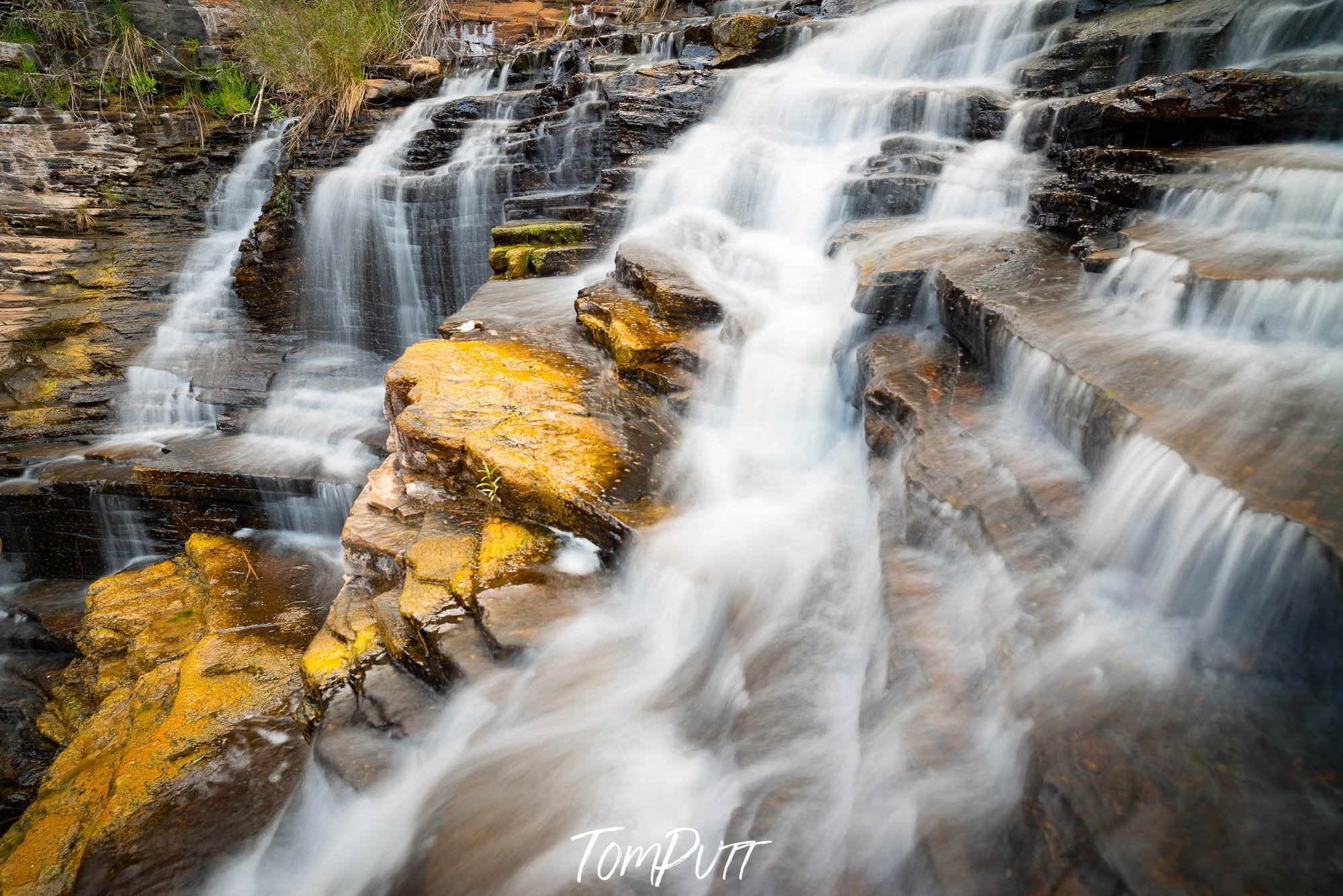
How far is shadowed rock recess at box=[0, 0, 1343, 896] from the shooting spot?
1.86m

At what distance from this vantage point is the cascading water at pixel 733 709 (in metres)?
2.01

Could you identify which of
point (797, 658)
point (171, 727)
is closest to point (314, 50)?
point (171, 727)

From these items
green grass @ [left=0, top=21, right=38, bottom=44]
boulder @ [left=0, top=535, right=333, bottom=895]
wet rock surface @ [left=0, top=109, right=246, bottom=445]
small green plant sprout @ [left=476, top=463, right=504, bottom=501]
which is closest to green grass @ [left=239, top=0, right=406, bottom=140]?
wet rock surface @ [left=0, top=109, right=246, bottom=445]

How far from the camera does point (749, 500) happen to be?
3.79 meters

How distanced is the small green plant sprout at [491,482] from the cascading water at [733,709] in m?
0.82

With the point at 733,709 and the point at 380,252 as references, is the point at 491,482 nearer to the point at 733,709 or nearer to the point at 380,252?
the point at 733,709

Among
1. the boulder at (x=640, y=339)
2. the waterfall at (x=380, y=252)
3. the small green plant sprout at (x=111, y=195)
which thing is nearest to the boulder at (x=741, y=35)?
the waterfall at (x=380, y=252)

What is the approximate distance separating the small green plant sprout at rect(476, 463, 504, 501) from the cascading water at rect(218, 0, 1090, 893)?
822mm

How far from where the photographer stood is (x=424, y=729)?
2.93 metres

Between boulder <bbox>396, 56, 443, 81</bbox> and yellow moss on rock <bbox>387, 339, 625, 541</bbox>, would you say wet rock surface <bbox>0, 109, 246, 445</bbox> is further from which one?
yellow moss on rock <bbox>387, 339, 625, 541</bbox>

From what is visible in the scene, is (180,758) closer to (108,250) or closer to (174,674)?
(174,674)

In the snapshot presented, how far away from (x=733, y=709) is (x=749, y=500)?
4.73ft

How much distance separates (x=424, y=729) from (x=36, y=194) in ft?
34.6

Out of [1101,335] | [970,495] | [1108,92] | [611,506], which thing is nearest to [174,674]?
[611,506]
